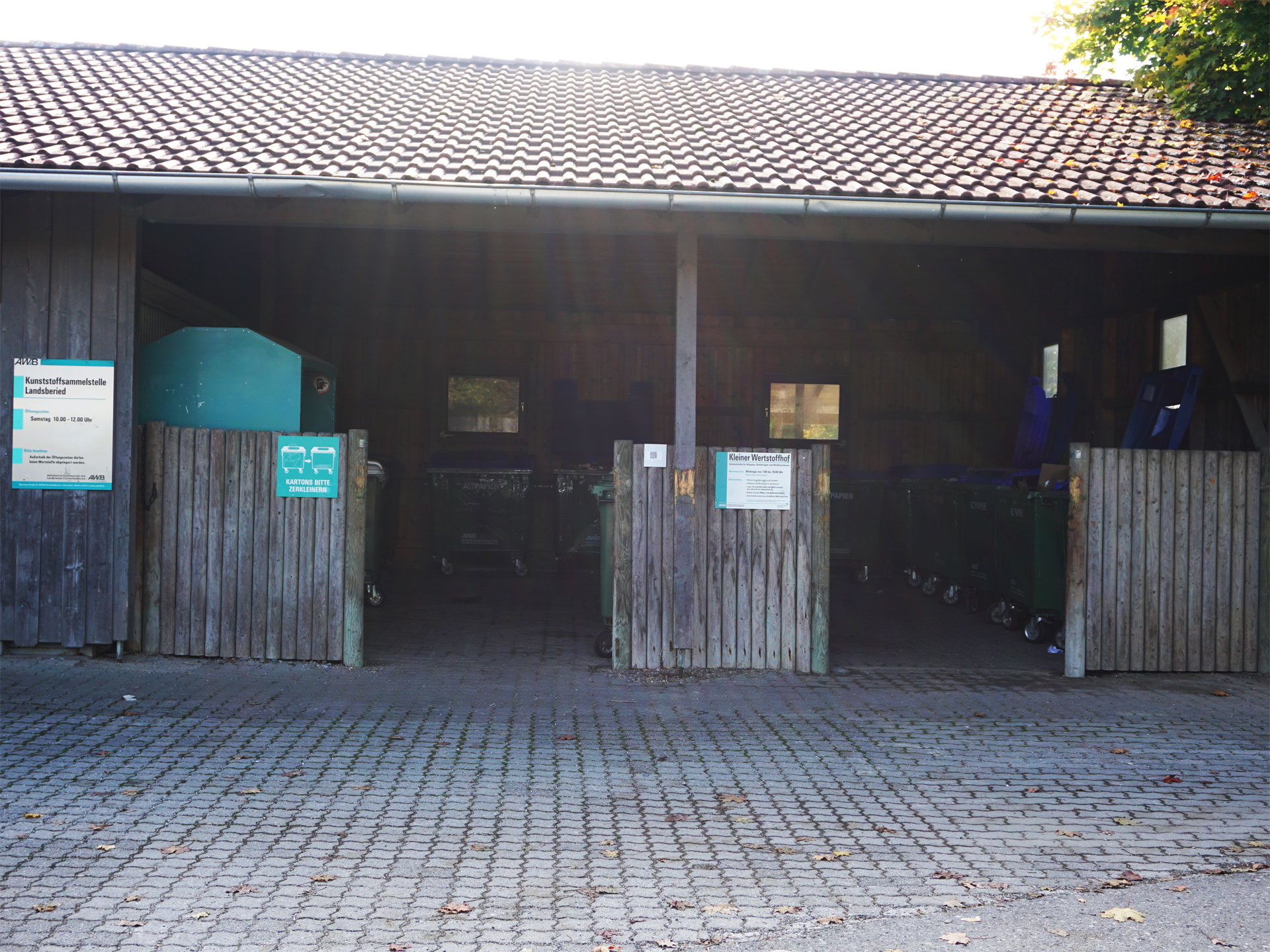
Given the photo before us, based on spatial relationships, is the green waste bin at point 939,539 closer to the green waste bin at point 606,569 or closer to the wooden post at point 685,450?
the wooden post at point 685,450

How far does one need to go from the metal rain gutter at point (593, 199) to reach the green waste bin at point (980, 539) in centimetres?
334

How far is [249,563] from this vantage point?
7629 millimetres

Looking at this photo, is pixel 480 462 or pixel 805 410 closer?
pixel 480 462

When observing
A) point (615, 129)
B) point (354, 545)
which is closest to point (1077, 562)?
point (615, 129)

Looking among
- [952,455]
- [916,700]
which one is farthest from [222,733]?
[952,455]

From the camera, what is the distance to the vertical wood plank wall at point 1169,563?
7719mm

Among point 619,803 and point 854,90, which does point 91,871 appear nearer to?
point 619,803

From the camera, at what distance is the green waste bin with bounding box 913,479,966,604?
11.2 metres

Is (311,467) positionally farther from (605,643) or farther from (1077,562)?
(1077,562)

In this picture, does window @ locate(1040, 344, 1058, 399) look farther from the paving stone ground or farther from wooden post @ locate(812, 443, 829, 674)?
wooden post @ locate(812, 443, 829, 674)

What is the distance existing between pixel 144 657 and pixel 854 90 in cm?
872

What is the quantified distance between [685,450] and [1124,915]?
451cm

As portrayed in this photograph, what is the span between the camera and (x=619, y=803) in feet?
15.4

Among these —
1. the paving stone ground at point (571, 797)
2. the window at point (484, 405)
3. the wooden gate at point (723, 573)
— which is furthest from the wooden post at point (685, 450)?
the window at point (484, 405)
